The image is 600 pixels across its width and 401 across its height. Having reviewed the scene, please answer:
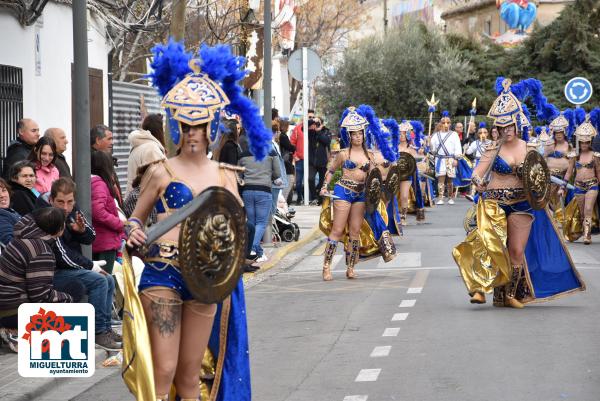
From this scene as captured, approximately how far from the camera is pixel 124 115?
74.8 feet

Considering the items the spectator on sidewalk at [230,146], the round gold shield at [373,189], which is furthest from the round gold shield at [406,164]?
the spectator on sidewalk at [230,146]

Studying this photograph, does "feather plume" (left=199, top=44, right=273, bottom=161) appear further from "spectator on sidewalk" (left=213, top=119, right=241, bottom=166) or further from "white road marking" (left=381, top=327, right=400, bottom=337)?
"spectator on sidewalk" (left=213, top=119, right=241, bottom=166)

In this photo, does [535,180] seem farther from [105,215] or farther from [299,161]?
[299,161]

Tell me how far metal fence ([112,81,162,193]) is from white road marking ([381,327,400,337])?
1041 centimetres

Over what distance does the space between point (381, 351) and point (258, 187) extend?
252 inches

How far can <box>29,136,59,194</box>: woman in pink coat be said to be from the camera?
11805 mm

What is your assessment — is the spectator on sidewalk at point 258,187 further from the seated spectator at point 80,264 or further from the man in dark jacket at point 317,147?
the man in dark jacket at point 317,147

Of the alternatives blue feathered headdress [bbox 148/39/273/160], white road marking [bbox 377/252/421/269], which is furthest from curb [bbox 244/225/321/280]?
blue feathered headdress [bbox 148/39/273/160]

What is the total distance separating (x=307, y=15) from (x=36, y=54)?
36963 mm

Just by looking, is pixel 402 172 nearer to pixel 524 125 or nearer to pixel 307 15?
pixel 524 125

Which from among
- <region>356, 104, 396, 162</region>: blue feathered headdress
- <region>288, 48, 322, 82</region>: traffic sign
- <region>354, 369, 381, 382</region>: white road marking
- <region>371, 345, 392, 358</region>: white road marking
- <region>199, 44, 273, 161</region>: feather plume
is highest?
<region>288, 48, 322, 82</region>: traffic sign

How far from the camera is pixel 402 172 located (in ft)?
77.3

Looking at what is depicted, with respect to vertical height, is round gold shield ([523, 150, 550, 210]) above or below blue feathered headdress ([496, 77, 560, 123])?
below

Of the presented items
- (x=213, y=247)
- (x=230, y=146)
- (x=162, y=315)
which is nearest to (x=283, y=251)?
(x=230, y=146)
